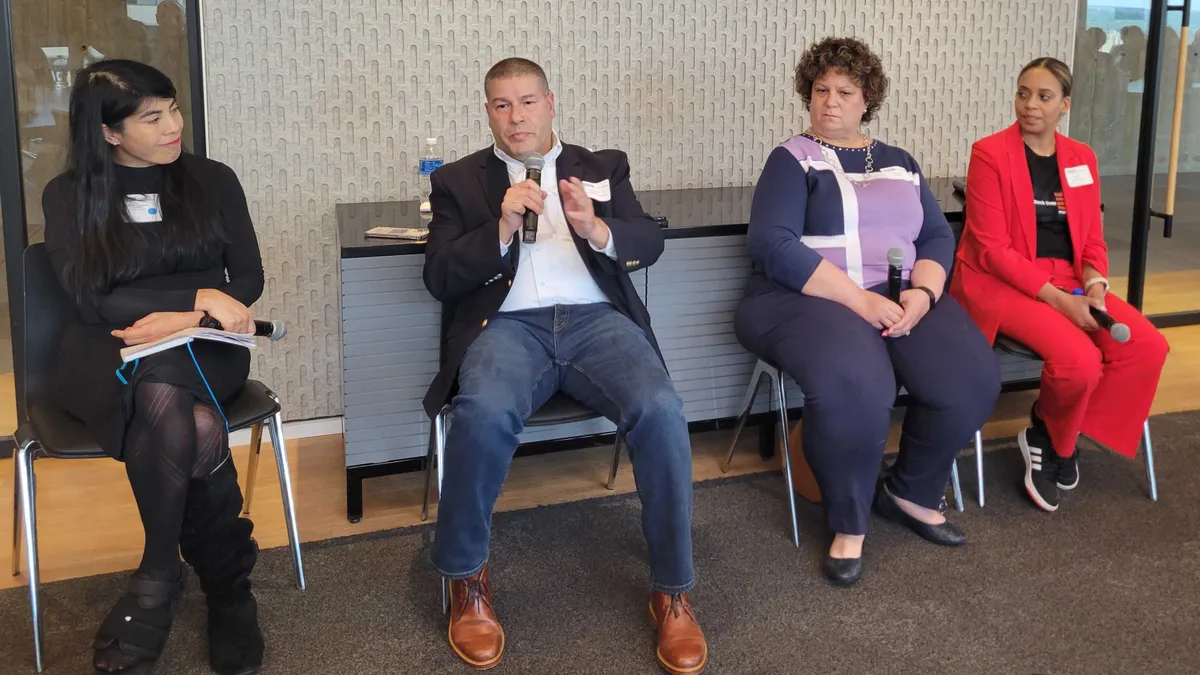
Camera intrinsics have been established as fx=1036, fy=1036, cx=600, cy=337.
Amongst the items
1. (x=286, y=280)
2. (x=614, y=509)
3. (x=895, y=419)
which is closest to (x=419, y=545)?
(x=614, y=509)

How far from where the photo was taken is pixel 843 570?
95.8 inches

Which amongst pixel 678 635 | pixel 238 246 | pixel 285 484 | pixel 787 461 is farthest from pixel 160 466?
pixel 787 461

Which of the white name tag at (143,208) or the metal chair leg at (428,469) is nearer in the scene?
the white name tag at (143,208)

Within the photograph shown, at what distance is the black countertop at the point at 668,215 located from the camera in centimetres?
261

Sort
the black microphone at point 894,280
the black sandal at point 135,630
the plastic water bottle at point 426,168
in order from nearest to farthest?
the black sandal at point 135,630
the black microphone at point 894,280
the plastic water bottle at point 426,168

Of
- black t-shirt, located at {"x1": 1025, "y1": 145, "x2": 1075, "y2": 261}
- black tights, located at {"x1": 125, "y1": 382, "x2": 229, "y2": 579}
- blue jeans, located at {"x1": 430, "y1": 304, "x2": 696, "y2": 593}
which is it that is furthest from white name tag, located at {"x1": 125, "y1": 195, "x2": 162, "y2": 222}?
black t-shirt, located at {"x1": 1025, "y1": 145, "x2": 1075, "y2": 261}

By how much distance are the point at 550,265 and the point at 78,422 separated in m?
1.09

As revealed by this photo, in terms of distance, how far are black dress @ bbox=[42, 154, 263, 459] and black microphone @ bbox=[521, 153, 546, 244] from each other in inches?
26.3

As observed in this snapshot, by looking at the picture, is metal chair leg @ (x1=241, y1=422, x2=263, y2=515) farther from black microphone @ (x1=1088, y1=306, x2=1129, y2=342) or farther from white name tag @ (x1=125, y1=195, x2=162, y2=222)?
black microphone @ (x1=1088, y1=306, x2=1129, y2=342)

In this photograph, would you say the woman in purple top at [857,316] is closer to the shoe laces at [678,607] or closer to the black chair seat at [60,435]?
the shoe laces at [678,607]

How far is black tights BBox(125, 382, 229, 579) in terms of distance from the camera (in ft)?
6.61

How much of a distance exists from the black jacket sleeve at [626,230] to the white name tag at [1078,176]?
52.1 inches

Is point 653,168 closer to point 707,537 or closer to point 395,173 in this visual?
point 395,173

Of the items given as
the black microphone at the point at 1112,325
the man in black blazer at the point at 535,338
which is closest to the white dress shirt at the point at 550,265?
the man in black blazer at the point at 535,338
